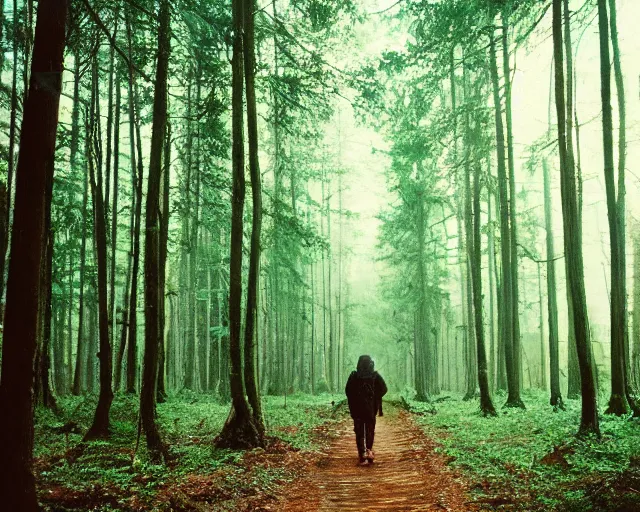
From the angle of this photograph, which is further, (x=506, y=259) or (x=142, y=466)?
(x=506, y=259)

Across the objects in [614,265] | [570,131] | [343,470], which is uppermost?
[570,131]

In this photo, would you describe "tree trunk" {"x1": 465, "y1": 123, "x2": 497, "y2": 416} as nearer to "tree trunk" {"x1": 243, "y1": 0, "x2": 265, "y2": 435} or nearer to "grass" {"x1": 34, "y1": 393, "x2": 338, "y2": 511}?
"grass" {"x1": 34, "y1": 393, "x2": 338, "y2": 511}

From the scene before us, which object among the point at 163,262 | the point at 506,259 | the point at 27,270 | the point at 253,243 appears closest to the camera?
the point at 27,270

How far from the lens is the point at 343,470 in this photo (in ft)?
26.5

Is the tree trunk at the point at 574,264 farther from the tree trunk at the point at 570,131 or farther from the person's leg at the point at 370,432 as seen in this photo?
the person's leg at the point at 370,432

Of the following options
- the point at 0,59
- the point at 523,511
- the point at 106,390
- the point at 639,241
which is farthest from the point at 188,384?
the point at 639,241

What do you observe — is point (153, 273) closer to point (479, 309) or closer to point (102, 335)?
point (102, 335)

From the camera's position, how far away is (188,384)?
1856cm

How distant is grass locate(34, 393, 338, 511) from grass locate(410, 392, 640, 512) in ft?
9.62

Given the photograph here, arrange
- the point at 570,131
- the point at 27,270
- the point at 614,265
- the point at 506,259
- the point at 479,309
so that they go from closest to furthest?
the point at 27,270
the point at 570,131
the point at 614,265
the point at 479,309
the point at 506,259

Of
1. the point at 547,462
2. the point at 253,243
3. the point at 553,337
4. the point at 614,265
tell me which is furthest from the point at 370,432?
the point at 553,337

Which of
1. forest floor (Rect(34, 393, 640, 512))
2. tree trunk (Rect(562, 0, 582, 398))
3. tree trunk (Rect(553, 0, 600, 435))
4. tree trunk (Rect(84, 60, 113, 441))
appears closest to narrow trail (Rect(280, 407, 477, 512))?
forest floor (Rect(34, 393, 640, 512))

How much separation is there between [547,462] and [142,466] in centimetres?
599

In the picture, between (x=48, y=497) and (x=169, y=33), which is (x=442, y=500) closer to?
(x=48, y=497)
